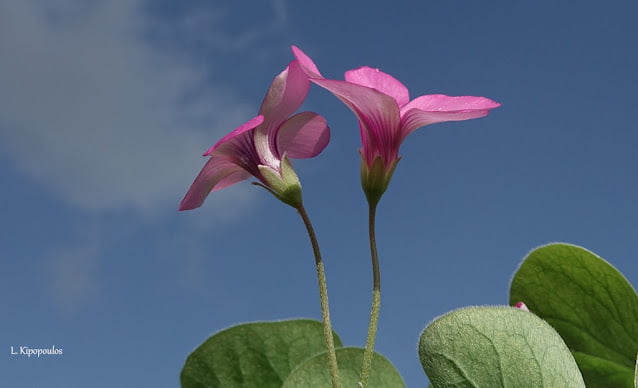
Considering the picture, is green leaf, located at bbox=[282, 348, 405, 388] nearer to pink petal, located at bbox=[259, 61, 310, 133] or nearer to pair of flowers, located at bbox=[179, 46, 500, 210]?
pair of flowers, located at bbox=[179, 46, 500, 210]

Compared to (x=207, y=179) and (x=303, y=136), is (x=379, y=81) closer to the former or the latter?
(x=303, y=136)

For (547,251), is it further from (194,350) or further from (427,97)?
(194,350)

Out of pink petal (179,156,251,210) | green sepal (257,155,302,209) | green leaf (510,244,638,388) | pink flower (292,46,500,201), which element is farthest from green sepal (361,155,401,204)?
green leaf (510,244,638,388)

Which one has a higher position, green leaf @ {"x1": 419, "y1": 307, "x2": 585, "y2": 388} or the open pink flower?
the open pink flower

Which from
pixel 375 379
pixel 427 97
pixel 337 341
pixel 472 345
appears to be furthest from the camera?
pixel 337 341

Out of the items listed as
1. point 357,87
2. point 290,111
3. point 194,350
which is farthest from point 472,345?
point 194,350

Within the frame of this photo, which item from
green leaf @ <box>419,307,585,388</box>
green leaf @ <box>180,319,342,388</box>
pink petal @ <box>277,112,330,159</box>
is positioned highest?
pink petal @ <box>277,112,330,159</box>

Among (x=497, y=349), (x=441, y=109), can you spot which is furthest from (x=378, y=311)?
(x=441, y=109)
